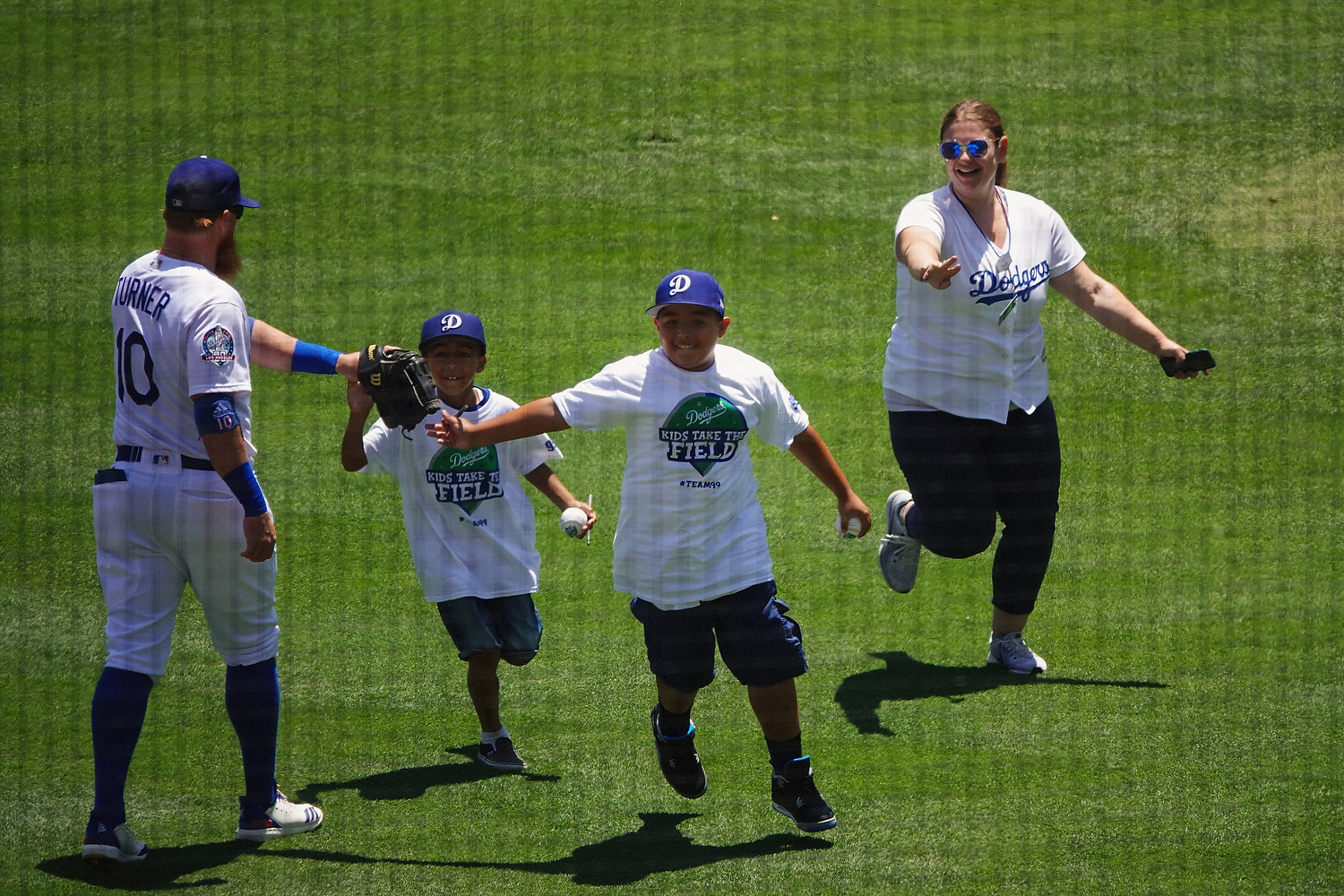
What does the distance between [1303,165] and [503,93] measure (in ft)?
18.7

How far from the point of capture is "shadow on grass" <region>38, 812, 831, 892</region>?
135 inches

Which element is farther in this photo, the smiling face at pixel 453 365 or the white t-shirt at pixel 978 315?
the white t-shirt at pixel 978 315

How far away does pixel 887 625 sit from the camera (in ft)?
17.4

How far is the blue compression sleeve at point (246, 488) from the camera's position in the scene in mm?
3375

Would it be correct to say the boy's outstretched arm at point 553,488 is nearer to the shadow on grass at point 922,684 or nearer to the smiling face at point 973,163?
the shadow on grass at point 922,684

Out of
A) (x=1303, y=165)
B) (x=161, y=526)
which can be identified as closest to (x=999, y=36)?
(x=1303, y=165)

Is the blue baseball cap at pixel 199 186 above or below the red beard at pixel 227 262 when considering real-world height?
above

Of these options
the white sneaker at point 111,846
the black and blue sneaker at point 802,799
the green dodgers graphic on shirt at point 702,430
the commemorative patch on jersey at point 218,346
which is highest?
the commemorative patch on jersey at point 218,346

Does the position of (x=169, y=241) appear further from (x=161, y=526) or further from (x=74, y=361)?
(x=74, y=361)

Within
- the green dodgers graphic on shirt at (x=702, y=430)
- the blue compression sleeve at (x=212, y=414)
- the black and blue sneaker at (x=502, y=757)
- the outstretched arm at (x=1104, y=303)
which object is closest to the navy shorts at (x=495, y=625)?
the black and blue sneaker at (x=502, y=757)

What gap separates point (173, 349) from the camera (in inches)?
135

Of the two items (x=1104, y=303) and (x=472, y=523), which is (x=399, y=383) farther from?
(x=1104, y=303)

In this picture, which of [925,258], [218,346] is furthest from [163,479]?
[925,258]

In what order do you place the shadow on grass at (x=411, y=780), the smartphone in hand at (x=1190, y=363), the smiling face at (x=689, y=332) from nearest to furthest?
the smiling face at (x=689, y=332), the shadow on grass at (x=411, y=780), the smartphone in hand at (x=1190, y=363)
